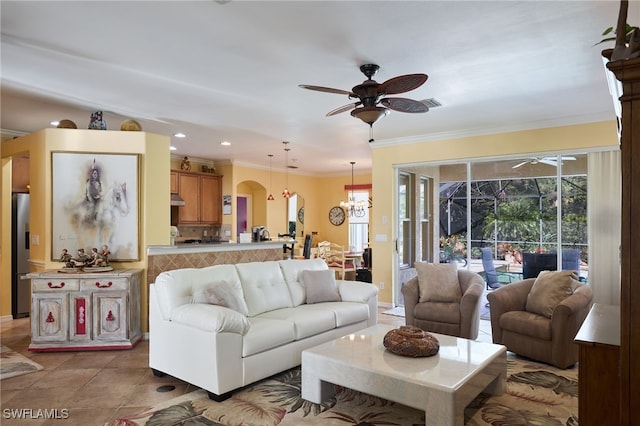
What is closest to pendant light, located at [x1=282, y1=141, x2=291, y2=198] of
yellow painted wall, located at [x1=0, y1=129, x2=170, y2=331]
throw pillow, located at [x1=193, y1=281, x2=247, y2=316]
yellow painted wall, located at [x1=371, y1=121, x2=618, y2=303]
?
yellow painted wall, located at [x1=371, y1=121, x2=618, y2=303]

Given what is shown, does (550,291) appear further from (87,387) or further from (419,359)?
(87,387)

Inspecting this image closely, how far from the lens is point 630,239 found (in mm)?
1110

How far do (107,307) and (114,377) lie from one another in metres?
1.05

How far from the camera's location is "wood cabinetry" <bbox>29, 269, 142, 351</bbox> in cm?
432

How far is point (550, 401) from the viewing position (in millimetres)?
3072

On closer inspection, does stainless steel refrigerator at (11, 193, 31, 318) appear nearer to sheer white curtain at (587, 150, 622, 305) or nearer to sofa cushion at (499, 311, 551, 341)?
sofa cushion at (499, 311, 551, 341)

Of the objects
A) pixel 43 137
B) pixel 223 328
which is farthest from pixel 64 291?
pixel 223 328

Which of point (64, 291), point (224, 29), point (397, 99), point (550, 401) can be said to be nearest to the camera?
point (224, 29)

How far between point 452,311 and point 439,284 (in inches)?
15.2

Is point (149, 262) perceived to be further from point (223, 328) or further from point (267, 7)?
point (267, 7)

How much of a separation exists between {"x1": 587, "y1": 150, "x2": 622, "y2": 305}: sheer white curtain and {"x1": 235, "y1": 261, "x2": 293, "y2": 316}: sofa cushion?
382 cm

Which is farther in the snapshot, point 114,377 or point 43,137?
point 43,137

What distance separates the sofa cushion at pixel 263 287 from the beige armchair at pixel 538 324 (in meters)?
2.18

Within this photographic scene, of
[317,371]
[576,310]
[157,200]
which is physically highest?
[157,200]
